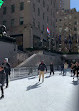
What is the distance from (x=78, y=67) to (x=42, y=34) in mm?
30681

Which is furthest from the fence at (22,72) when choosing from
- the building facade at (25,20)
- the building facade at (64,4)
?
the building facade at (64,4)

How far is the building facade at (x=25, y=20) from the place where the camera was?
1442 inches

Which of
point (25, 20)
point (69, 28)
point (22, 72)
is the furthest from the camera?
point (69, 28)

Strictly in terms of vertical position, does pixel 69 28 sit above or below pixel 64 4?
below

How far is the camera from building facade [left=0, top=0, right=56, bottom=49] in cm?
3662

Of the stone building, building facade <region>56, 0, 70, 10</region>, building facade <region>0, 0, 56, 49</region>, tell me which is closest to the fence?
building facade <region>0, 0, 56, 49</region>

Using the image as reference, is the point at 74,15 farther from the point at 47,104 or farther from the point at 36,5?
the point at 47,104

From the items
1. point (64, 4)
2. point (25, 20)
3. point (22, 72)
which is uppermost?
point (64, 4)

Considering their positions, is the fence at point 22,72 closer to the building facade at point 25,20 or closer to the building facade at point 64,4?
the building facade at point 25,20

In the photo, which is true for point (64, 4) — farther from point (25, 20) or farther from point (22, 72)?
point (22, 72)

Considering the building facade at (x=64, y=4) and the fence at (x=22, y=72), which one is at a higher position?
the building facade at (x=64, y=4)

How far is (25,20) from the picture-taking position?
37.0 m

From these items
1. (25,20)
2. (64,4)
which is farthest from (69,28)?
(64,4)

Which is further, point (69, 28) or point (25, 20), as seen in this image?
point (69, 28)
